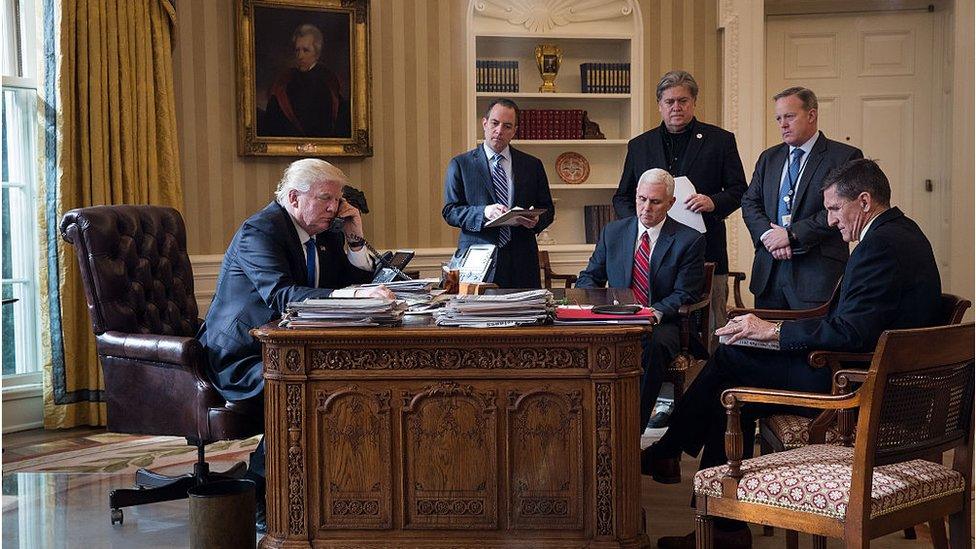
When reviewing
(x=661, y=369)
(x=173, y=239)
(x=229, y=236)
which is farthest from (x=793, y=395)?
(x=229, y=236)

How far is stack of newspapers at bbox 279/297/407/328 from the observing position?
291 centimetres

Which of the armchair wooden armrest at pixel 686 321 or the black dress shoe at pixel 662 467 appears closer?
the black dress shoe at pixel 662 467

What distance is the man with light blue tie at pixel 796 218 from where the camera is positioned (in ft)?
14.3

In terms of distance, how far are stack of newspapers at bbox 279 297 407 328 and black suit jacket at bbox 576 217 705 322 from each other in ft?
5.24

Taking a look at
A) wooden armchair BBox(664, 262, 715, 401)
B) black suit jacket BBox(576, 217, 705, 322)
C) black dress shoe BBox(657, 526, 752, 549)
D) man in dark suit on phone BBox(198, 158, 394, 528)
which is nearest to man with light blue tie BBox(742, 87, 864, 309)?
wooden armchair BBox(664, 262, 715, 401)

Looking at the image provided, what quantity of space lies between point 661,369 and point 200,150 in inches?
135

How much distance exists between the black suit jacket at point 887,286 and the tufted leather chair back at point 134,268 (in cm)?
237

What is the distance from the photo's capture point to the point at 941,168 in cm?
718

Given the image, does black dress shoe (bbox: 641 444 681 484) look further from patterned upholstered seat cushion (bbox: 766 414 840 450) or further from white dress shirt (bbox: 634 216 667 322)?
white dress shirt (bbox: 634 216 667 322)

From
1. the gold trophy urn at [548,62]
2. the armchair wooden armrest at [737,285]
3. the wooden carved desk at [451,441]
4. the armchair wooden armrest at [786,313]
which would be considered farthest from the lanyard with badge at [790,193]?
the gold trophy urn at [548,62]

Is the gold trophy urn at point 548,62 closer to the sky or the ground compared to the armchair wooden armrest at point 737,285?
closer to the sky

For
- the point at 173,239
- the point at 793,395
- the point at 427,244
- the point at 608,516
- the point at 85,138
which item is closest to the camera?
the point at 793,395

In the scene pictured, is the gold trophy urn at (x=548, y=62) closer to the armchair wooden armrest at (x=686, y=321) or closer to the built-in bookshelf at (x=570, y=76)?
the built-in bookshelf at (x=570, y=76)

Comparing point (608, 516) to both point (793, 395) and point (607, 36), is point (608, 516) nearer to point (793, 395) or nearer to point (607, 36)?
point (793, 395)
